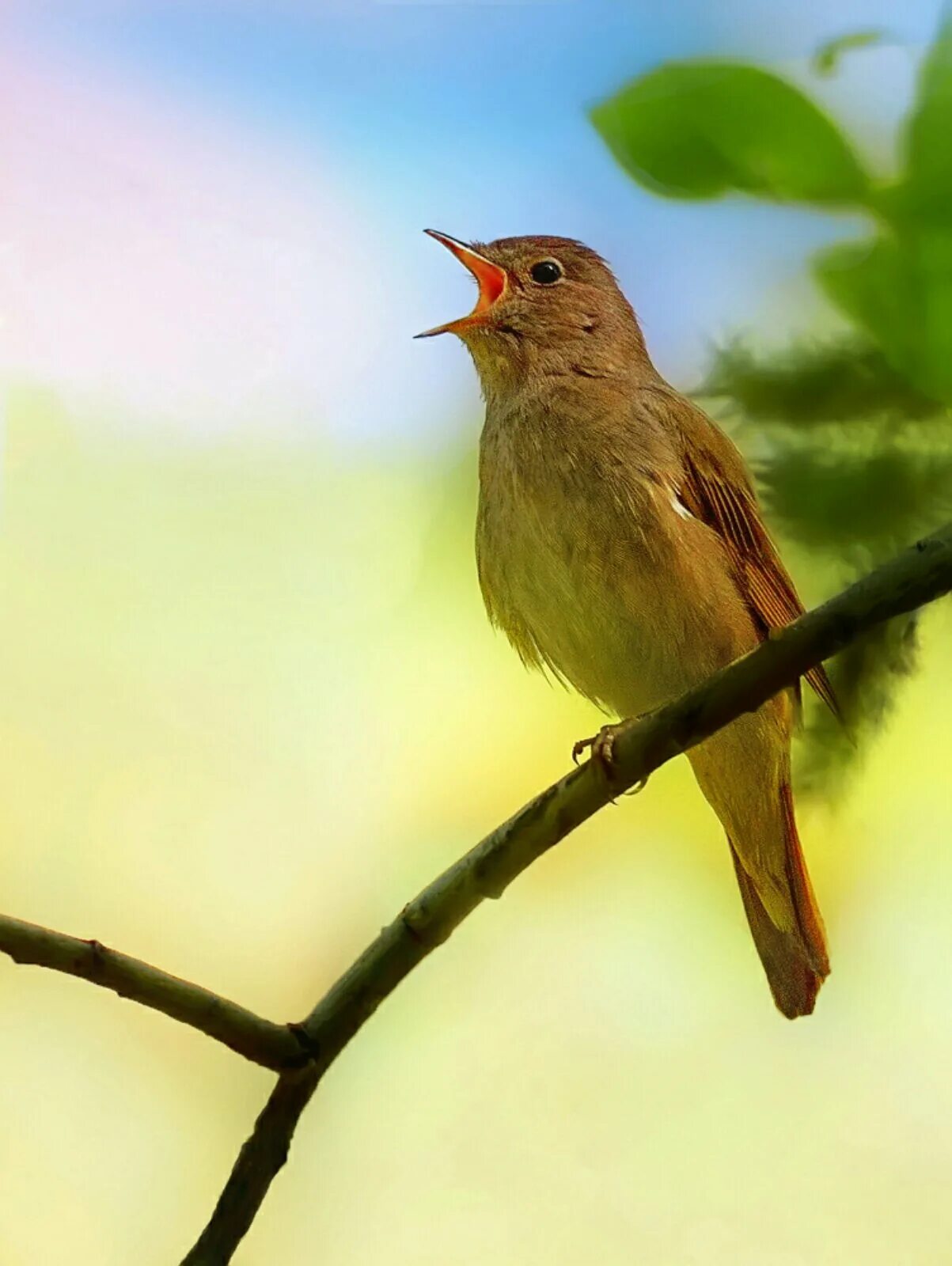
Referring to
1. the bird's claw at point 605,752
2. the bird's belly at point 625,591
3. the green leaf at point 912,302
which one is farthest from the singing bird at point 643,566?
the green leaf at point 912,302

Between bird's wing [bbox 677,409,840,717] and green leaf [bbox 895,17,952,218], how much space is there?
1.06ft

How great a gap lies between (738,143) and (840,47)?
0.55 metres

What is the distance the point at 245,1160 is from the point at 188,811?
46 centimetres

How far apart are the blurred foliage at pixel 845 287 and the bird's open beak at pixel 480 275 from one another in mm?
227

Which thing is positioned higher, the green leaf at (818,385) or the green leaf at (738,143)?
the green leaf at (738,143)

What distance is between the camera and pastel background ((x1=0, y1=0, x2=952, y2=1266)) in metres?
1.06

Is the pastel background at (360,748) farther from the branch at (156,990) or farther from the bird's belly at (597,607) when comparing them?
the branch at (156,990)

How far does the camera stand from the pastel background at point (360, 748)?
41.9 inches

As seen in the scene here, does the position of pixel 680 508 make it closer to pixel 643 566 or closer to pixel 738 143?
pixel 643 566

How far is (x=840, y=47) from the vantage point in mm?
1141

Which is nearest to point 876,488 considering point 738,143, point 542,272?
point 738,143

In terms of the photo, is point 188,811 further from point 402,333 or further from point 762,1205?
point 762,1205

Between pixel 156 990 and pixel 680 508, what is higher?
pixel 680 508

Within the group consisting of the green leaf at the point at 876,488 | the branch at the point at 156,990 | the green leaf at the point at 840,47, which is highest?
the green leaf at the point at 840,47
